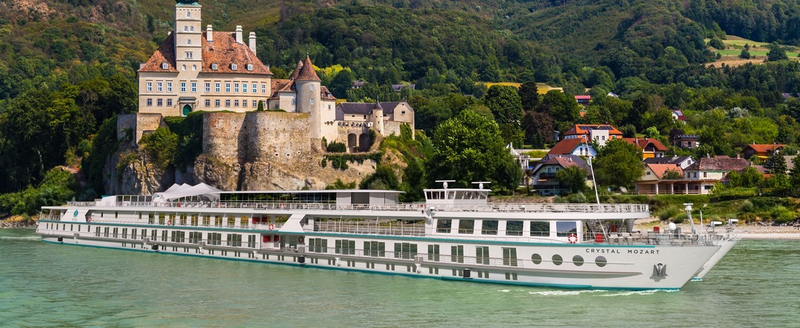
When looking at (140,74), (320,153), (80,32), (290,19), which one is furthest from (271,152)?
(290,19)

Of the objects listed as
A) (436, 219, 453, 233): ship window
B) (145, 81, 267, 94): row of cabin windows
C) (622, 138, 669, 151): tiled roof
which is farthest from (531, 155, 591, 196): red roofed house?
(436, 219, 453, 233): ship window

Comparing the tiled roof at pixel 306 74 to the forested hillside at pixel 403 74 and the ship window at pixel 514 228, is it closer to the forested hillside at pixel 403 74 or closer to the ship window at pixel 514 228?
the forested hillside at pixel 403 74

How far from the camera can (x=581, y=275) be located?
36406 mm

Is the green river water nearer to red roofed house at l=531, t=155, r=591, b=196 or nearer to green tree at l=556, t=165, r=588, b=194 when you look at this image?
green tree at l=556, t=165, r=588, b=194

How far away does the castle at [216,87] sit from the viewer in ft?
256

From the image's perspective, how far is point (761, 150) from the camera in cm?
9638

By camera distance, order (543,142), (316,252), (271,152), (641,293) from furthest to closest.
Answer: (543,142) < (271,152) < (316,252) < (641,293)

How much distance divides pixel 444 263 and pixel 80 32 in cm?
14044

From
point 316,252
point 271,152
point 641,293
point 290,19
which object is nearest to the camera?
point 641,293

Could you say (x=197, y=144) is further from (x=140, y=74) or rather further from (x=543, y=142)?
(x=543, y=142)

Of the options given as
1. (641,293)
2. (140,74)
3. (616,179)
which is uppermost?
(140,74)

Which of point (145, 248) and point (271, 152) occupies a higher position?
point (271, 152)

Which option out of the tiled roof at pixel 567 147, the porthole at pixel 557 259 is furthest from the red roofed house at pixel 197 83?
the porthole at pixel 557 259

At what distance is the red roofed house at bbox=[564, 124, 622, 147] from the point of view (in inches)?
3765
